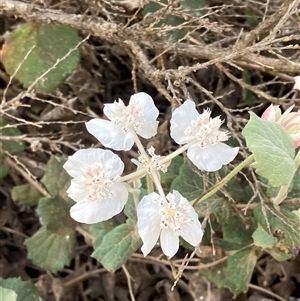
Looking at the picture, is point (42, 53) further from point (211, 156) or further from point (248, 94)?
point (211, 156)

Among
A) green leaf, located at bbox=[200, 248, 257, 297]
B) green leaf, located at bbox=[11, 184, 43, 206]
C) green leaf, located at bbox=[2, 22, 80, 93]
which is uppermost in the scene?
green leaf, located at bbox=[2, 22, 80, 93]

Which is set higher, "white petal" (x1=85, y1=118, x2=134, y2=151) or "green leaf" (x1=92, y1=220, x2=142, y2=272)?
"white petal" (x1=85, y1=118, x2=134, y2=151)

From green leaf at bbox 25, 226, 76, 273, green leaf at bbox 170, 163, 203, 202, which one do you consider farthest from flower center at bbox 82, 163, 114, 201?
green leaf at bbox 25, 226, 76, 273

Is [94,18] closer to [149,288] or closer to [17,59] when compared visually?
[17,59]

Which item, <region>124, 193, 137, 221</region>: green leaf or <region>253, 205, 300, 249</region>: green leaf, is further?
<region>124, 193, 137, 221</region>: green leaf

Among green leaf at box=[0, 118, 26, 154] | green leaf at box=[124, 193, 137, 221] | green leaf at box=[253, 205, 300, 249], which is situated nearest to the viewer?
green leaf at box=[253, 205, 300, 249]

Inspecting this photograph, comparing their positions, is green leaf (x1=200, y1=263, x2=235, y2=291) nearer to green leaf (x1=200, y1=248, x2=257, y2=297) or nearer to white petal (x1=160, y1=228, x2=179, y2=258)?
green leaf (x1=200, y1=248, x2=257, y2=297)

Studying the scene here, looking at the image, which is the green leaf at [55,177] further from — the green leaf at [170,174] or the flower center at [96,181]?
the flower center at [96,181]
